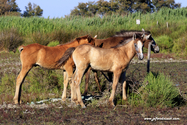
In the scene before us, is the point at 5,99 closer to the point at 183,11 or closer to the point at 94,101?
the point at 94,101

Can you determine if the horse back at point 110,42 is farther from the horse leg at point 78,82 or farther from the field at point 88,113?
the horse leg at point 78,82

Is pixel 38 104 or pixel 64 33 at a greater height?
pixel 64 33

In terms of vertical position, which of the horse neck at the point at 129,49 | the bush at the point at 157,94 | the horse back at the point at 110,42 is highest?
the horse back at the point at 110,42

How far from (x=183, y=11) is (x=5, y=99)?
1064 inches

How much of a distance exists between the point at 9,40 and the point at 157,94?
14.8 metres

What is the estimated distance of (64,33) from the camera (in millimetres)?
20328

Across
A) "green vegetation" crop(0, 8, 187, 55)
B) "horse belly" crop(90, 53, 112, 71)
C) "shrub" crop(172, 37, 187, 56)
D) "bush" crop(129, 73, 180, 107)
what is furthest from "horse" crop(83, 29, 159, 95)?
"shrub" crop(172, 37, 187, 56)

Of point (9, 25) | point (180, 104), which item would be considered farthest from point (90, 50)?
point (9, 25)

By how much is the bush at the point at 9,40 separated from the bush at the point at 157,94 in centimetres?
1412

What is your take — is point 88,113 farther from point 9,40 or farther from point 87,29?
point 87,29

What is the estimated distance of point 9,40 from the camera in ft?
63.9

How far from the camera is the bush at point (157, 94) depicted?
23.1ft

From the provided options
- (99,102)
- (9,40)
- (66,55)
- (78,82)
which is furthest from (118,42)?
(9,40)

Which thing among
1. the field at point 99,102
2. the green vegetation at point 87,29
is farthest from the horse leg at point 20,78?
the green vegetation at point 87,29
